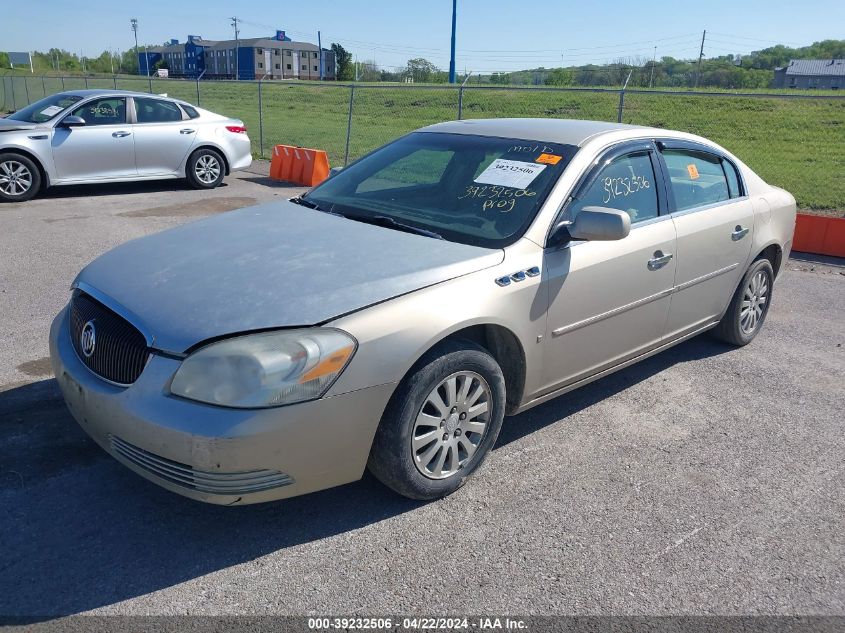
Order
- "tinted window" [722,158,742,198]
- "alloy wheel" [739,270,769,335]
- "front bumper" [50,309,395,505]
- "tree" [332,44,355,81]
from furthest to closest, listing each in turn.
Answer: "tree" [332,44,355,81], "alloy wheel" [739,270,769,335], "tinted window" [722,158,742,198], "front bumper" [50,309,395,505]

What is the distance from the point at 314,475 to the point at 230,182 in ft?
36.1

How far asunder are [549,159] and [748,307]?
237 centimetres

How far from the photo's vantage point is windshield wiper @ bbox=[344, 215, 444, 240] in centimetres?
382

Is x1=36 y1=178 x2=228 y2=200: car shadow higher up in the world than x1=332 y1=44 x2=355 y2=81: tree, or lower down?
lower down

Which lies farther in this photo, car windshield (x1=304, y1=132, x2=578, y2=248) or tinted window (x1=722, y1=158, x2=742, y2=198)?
tinted window (x1=722, y1=158, x2=742, y2=198)

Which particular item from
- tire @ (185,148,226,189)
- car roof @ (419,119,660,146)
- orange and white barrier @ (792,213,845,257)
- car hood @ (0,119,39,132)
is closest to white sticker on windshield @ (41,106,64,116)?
car hood @ (0,119,39,132)

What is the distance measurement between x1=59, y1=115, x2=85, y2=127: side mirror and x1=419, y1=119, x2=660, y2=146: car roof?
788 centimetres

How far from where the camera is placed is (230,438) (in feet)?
9.01

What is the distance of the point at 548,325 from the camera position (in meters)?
3.75

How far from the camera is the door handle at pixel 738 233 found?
505 centimetres

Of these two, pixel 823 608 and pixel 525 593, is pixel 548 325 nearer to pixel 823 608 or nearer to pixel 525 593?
pixel 525 593

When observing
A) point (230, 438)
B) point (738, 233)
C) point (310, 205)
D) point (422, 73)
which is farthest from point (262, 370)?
point (422, 73)

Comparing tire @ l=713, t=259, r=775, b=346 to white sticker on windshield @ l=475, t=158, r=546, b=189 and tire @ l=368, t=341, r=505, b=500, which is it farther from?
tire @ l=368, t=341, r=505, b=500

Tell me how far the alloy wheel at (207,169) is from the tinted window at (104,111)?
1328mm
